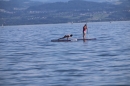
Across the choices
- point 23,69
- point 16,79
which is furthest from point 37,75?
point 23,69

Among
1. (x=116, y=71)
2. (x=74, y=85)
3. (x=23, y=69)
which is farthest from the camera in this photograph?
(x=23, y=69)

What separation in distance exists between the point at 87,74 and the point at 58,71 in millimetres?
2818

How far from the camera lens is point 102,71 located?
94.4 ft

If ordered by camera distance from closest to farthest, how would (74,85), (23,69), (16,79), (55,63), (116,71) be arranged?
(74,85)
(16,79)
(116,71)
(23,69)
(55,63)

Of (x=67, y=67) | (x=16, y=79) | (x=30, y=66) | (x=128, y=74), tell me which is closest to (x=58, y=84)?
(x=16, y=79)

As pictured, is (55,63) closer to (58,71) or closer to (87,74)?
(58,71)

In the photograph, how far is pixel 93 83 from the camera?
2417 cm

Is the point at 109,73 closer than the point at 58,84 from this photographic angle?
No

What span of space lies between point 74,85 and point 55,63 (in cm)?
1135

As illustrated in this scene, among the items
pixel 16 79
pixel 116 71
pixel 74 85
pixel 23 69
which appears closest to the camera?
pixel 74 85

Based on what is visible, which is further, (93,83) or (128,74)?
(128,74)

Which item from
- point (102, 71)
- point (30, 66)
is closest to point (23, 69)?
point (30, 66)

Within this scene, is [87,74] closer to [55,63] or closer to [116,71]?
[116,71]

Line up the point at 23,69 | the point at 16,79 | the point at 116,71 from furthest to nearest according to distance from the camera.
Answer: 1. the point at 23,69
2. the point at 116,71
3. the point at 16,79
